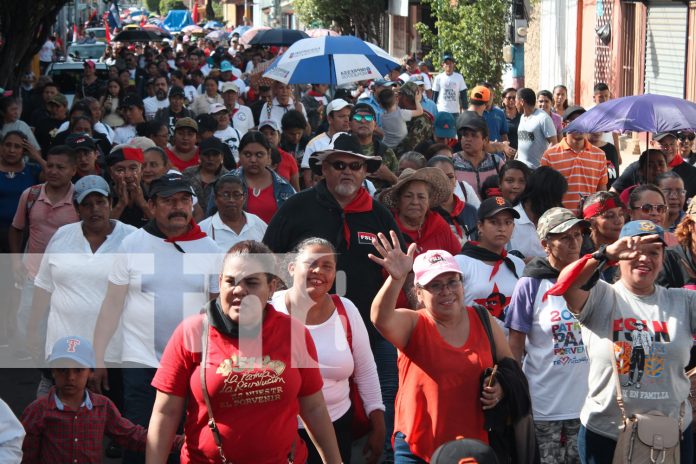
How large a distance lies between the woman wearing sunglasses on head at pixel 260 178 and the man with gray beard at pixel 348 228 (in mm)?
1893

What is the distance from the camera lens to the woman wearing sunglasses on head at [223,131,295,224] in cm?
881

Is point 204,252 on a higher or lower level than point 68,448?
higher

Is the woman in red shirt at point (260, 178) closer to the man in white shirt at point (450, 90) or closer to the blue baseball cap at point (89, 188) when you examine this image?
the blue baseball cap at point (89, 188)

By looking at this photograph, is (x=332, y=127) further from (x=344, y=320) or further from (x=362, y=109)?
(x=344, y=320)

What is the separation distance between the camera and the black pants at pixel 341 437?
18.9 feet

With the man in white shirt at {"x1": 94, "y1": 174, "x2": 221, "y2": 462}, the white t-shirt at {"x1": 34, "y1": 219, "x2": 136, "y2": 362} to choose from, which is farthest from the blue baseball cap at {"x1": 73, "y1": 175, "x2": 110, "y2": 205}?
the man in white shirt at {"x1": 94, "y1": 174, "x2": 221, "y2": 462}

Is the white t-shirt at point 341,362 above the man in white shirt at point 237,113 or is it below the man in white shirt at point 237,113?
below

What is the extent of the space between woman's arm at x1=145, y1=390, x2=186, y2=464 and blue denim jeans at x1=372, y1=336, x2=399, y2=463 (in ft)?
6.17

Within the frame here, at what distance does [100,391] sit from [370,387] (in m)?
1.66

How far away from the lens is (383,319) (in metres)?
5.15

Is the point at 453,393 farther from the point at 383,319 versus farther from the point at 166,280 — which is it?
the point at 166,280

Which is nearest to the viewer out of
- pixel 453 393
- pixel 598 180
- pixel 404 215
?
pixel 453 393

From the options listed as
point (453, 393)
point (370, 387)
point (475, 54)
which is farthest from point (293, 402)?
point (475, 54)

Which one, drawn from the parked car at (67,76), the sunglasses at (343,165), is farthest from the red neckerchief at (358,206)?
the parked car at (67,76)
